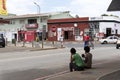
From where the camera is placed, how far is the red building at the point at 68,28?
8612cm

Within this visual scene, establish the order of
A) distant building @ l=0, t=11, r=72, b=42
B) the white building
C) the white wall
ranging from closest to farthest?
the white building, the white wall, distant building @ l=0, t=11, r=72, b=42

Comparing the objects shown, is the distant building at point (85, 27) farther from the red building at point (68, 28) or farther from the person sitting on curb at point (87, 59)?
the person sitting on curb at point (87, 59)

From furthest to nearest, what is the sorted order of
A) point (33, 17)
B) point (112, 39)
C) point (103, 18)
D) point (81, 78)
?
point (33, 17) → point (103, 18) → point (112, 39) → point (81, 78)

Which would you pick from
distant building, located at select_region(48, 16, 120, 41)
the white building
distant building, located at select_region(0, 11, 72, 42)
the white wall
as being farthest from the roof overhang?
distant building, located at select_region(0, 11, 72, 42)

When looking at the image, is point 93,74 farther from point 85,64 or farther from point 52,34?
point 52,34

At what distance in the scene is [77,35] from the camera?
283 feet

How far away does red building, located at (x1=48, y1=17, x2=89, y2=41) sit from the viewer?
86.1 metres

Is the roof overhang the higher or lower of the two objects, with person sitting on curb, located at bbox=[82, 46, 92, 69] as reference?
higher

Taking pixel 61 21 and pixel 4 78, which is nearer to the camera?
pixel 4 78

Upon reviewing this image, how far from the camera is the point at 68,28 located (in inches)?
3501

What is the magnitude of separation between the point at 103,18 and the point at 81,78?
6991cm

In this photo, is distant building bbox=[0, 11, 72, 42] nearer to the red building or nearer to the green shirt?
the red building

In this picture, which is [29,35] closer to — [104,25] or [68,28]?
[68,28]

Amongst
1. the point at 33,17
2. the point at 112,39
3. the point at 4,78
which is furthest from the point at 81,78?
the point at 33,17
